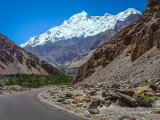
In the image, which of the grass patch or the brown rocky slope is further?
the brown rocky slope

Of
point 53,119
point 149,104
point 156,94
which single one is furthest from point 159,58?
point 53,119

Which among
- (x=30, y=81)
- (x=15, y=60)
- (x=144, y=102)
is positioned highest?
(x=15, y=60)

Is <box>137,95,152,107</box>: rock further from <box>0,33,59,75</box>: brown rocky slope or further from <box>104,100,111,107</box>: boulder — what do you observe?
<box>0,33,59,75</box>: brown rocky slope

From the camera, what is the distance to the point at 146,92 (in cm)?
1369

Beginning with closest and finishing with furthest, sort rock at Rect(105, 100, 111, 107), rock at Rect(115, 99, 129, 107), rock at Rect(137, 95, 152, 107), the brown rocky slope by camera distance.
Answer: rock at Rect(137, 95, 152, 107) < rock at Rect(115, 99, 129, 107) < rock at Rect(105, 100, 111, 107) < the brown rocky slope

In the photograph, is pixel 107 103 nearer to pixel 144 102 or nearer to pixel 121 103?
pixel 121 103

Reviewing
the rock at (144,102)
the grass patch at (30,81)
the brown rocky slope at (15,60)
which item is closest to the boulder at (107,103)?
the rock at (144,102)

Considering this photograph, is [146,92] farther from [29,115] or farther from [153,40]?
[153,40]

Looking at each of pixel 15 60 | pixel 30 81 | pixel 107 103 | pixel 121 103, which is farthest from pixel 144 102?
pixel 15 60

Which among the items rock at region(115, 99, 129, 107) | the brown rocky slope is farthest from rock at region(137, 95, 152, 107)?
the brown rocky slope

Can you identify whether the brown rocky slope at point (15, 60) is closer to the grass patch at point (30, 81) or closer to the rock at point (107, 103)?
the grass patch at point (30, 81)

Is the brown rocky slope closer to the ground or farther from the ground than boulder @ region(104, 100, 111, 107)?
farther from the ground

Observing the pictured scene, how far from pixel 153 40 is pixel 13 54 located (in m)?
182

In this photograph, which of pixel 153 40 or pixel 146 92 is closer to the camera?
pixel 146 92
